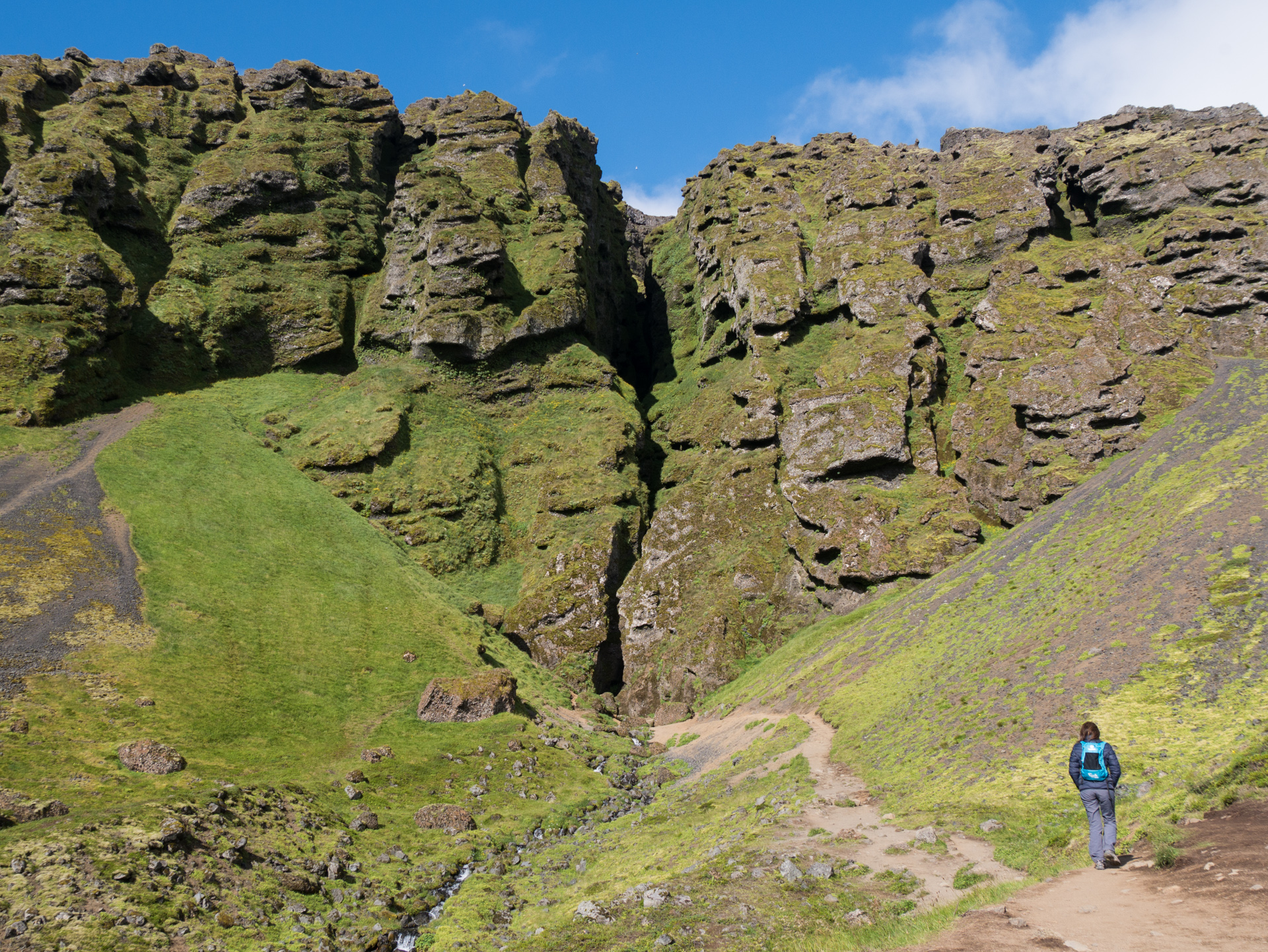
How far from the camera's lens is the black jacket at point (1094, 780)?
1480 cm

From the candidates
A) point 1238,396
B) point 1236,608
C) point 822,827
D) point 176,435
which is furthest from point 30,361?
point 1238,396

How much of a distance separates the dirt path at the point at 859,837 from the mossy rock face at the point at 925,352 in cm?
2281

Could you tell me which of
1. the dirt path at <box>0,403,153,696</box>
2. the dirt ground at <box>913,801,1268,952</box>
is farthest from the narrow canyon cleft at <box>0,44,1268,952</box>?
the dirt ground at <box>913,801,1268,952</box>

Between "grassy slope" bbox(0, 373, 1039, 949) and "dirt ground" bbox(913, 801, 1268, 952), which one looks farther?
"grassy slope" bbox(0, 373, 1039, 949)

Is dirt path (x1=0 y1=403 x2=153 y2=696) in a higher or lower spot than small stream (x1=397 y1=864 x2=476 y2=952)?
higher

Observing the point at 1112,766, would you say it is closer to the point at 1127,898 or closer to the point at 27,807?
the point at 1127,898

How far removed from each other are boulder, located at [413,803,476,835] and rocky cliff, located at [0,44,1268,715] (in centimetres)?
2500

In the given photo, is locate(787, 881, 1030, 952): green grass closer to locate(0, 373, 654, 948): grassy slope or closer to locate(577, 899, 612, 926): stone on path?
locate(577, 899, 612, 926): stone on path

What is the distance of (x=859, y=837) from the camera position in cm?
2095

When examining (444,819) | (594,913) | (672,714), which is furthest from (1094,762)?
(672,714)

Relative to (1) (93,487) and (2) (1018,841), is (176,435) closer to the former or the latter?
(1) (93,487)

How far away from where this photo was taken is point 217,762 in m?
31.2

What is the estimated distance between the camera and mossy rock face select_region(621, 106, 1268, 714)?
57531mm

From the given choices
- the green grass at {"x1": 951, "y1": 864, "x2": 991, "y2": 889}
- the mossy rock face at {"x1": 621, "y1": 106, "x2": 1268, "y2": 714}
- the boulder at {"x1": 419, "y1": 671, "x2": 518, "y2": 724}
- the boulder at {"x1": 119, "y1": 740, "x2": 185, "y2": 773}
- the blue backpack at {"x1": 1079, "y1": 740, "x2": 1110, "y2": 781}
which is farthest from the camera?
the mossy rock face at {"x1": 621, "y1": 106, "x2": 1268, "y2": 714}
